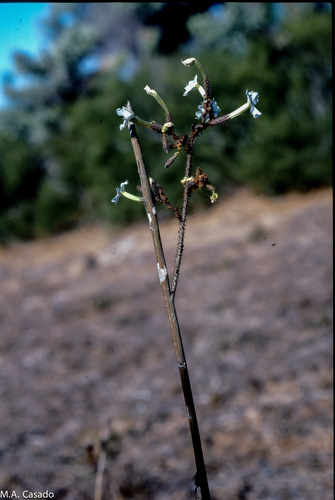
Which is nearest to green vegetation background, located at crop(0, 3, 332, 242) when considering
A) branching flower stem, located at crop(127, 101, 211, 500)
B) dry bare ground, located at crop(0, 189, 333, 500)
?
dry bare ground, located at crop(0, 189, 333, 500)

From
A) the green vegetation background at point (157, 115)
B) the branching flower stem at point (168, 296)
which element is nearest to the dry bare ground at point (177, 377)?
the branching flower stem at point (168, 296)

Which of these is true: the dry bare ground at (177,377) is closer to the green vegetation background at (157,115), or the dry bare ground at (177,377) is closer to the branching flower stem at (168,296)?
the branching flower stem at (168,296)

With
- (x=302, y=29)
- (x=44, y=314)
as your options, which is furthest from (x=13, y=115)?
(x=44, y=314)

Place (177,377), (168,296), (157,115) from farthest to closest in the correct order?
(157,115) → (177,377) → (168,296)

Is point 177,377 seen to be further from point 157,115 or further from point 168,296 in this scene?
point 157,115

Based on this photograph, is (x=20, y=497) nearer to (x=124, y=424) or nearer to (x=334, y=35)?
(x=124, y=424)

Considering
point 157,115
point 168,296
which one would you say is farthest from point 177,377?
point 157,115
